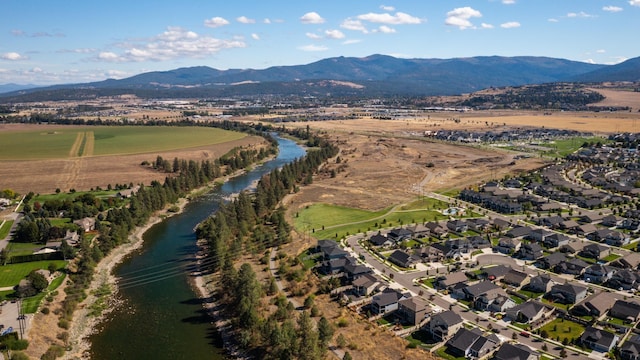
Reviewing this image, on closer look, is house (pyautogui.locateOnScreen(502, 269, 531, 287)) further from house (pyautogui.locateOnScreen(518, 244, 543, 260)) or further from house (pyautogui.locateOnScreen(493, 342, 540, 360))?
house (pyautogui.locateOnScreen(493, 342, 540, 360))

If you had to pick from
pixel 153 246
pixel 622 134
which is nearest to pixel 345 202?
pixel 153 246

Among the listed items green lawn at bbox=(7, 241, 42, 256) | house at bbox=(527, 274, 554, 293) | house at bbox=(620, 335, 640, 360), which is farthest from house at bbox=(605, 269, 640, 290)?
green lawn at bbox=(7, 241, 42, 256)

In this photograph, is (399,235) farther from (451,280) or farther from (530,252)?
(530,252)

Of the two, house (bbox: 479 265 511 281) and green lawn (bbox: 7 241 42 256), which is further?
green lawn (bbox: 7 241 42 256)

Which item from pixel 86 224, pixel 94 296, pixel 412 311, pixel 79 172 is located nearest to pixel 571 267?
pixel 412 311

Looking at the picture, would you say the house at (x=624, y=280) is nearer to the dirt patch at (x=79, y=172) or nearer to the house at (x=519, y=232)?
the house at (x=519, y=232)

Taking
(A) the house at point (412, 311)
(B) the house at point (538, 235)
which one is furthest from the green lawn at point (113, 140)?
(A) the house at point (412, 311)

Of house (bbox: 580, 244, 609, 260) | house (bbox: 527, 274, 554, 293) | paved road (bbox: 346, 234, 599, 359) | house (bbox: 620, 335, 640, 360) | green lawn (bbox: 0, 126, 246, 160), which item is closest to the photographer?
house (bbox: 620, 335, 640, 360)
